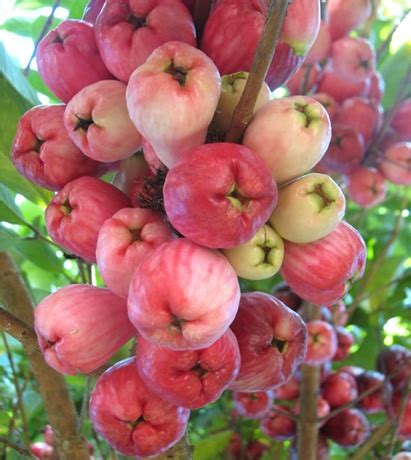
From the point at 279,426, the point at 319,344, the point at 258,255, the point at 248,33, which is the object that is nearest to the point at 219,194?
the point at 258,255

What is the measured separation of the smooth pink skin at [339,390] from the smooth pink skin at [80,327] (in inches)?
25.3

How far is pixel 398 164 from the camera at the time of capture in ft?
3.53

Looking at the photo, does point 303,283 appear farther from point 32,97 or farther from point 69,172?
point 32,97

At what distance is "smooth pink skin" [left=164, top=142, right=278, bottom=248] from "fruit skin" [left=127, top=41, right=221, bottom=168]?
0.02m

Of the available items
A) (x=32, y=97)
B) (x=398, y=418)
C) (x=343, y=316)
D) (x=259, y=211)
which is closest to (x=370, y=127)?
(x=343, y=316)

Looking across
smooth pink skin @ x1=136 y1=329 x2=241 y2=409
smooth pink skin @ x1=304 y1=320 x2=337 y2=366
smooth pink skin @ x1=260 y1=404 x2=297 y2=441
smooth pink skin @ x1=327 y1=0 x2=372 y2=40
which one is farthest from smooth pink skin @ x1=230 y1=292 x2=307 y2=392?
smooth pink skin @ x1=327 y1=0 x2=372 y2=40

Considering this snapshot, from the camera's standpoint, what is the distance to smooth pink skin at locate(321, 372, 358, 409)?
3.47 ft

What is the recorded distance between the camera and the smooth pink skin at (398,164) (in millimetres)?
1072

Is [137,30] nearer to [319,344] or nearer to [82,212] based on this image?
[82,212]

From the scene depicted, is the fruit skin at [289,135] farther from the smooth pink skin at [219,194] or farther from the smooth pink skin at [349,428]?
the smooth pink skin at [349,428]

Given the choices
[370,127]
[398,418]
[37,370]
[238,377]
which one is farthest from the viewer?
[370,127]

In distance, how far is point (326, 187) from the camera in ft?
1.56

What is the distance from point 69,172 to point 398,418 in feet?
1.88

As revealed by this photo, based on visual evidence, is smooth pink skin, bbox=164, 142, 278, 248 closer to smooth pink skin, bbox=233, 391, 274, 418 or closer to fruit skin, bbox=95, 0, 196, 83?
fruit skin, bbox=95, 0, 196, 83
